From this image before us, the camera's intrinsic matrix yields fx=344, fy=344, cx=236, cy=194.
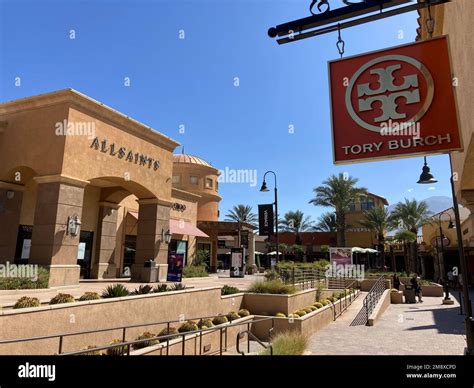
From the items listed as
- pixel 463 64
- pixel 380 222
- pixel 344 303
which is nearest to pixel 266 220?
pixel 344 303

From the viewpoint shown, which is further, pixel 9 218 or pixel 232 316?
pixel 9 218

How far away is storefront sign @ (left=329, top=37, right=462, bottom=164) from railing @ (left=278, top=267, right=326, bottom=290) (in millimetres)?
15435

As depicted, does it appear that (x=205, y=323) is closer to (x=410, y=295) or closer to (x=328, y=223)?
(x=410, y=295)

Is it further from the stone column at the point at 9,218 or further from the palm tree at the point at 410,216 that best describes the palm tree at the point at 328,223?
the stone column at the point at 9,218

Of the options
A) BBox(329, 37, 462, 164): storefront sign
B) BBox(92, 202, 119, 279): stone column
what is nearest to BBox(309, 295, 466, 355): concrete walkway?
BBox(329, 37, 462, 164): storefront sign

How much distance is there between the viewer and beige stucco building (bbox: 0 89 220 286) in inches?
542

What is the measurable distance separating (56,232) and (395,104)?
13.2 metres

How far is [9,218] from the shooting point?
15.3m

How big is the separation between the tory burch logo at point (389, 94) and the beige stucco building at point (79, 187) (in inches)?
505

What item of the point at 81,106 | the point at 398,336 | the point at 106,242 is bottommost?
the point at 398,336

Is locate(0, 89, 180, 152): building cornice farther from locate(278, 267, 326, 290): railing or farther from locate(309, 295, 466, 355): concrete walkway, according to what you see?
locate(309, 295, 466, 355): concrete walkway

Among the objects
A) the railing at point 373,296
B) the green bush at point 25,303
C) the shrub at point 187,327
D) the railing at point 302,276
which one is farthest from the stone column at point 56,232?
the railing at point 373,296
